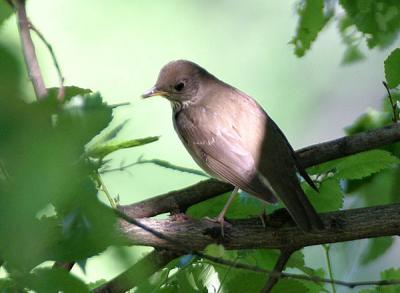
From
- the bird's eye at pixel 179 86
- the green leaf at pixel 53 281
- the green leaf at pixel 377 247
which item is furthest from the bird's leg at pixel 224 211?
the bird's eye at pixel 179 86

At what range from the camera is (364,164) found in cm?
231

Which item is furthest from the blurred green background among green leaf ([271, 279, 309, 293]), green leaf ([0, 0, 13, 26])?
green leaf ([0, 0, 13, 26])

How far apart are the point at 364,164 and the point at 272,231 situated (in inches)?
14.4

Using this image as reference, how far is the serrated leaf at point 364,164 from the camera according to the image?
2295mm

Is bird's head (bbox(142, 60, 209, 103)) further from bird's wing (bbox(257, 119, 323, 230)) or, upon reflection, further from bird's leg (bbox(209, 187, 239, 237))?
bird's leg (bbox(209, 187, 239, 237))

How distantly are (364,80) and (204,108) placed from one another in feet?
11.5

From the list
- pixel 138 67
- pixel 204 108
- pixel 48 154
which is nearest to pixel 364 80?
pixel 138 67

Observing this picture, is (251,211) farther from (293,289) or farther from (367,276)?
(367,276)

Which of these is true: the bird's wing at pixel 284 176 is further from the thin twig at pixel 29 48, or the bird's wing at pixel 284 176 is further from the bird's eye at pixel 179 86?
the thin twig at pixel 29 48

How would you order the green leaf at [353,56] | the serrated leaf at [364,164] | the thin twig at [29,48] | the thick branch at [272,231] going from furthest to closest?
1. the green leaf at [353,56]
2. the serrated leaf at [364,164]
3. the thick branch at [272,231]
4. the thin twig at [29,48]

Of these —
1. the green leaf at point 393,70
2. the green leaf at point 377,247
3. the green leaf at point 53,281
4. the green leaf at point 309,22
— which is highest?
the green leaf at point 309,22

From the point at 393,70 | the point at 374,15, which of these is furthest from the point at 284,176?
the point at 374,15

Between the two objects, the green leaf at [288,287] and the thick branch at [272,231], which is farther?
the thick branch at [272,231]

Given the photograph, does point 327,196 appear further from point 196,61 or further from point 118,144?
point 196,61
